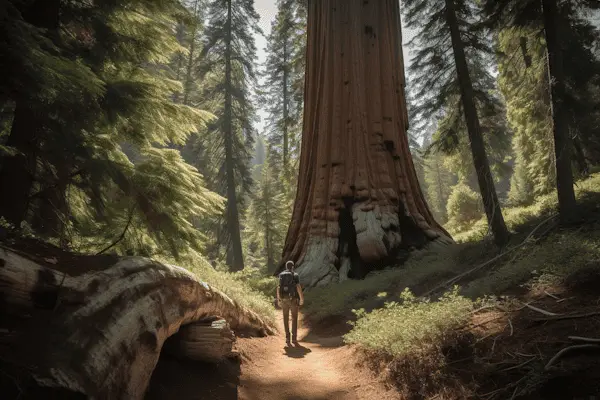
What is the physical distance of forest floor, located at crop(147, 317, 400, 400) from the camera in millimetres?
3348

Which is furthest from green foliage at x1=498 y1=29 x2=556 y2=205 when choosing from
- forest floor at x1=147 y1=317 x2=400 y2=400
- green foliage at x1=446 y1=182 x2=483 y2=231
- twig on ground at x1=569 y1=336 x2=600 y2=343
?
twig on ground at x1=569 y1=336 x2=600 y2=343

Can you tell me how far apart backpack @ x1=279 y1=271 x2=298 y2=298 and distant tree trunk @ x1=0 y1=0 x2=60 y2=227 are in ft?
14.3

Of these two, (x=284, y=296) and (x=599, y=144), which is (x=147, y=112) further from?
(x=599, y=144)

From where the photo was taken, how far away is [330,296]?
8.96m

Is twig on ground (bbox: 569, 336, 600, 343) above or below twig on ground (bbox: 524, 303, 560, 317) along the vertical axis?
below

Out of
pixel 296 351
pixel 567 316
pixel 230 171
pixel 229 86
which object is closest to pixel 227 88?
pixel 229 86

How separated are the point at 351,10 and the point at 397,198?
23.3ft

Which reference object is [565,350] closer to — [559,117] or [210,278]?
[210,278]

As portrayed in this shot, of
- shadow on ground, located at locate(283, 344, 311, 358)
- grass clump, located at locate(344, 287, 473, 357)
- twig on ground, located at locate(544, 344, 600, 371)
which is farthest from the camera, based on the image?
shadow on ground, located at locate(283, 344, 311, 358)

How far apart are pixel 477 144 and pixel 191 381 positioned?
8.77 meters

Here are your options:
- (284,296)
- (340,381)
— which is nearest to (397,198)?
(284,296)

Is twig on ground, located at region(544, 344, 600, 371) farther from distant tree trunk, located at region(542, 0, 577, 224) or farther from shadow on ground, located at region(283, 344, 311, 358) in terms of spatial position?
distant tree trunk, located at region(542, 0, 577, 224)

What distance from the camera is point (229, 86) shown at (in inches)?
819

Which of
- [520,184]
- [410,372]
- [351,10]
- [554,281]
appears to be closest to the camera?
[410,372]
